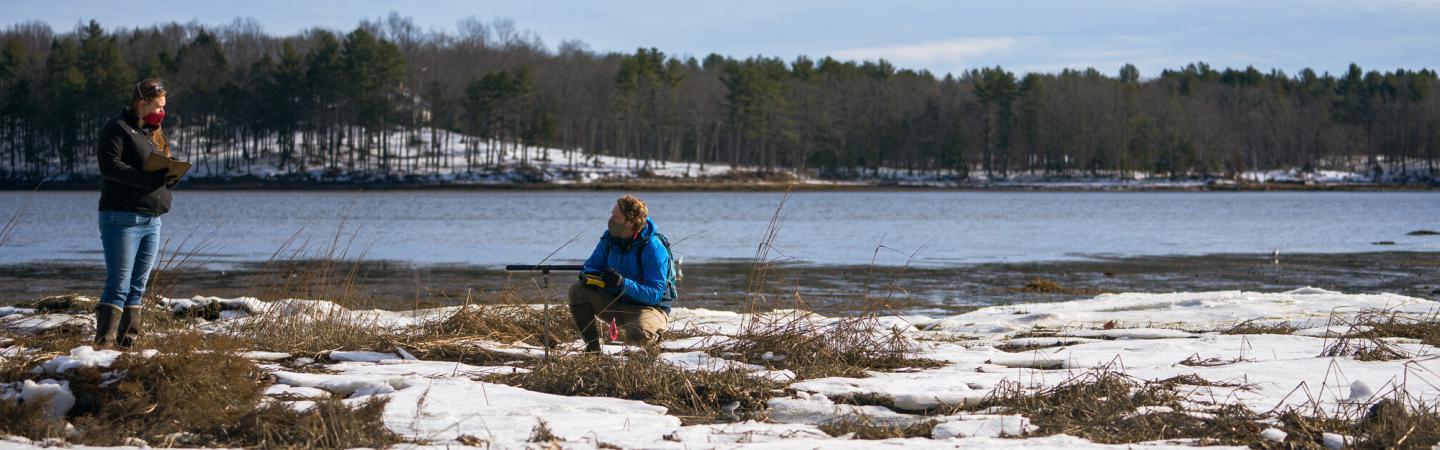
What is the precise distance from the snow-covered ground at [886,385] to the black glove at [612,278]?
0.50 metres

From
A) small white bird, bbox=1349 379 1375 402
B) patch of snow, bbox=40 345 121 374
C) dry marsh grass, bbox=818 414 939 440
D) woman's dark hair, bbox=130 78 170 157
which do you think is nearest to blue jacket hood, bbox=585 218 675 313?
dry marsh grass, bbox=818 414 939 440

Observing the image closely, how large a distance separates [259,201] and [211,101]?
31424mm

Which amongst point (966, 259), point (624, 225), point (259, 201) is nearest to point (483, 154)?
point (259, 201)

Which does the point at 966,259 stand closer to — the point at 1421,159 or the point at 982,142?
the point at 982,142

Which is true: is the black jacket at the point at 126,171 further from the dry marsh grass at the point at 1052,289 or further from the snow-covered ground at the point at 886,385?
the dry marsh grass at the point at 1052,289

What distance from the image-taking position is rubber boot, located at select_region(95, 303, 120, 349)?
6277mm

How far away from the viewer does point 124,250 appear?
6.30 m

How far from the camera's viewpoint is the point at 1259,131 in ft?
375

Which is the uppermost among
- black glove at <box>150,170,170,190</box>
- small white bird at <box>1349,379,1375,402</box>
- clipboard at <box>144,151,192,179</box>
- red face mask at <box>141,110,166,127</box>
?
red face mask at <box>141,110,166,127</box>

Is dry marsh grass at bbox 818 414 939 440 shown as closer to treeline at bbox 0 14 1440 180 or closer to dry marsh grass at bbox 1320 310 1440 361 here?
dry marsh grass at bbox 1320 310 1440 361

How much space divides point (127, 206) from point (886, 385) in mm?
4117

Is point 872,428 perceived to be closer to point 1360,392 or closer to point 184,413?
point 1360,392

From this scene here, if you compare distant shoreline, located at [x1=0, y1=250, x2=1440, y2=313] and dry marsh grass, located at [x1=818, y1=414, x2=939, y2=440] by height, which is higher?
dry marsh grass, located at [x1=818, y1=414, x2=939, y2=440]

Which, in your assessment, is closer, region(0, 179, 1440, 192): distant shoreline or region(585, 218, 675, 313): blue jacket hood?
region(585, 218, 675, 313): blue jacket hood
